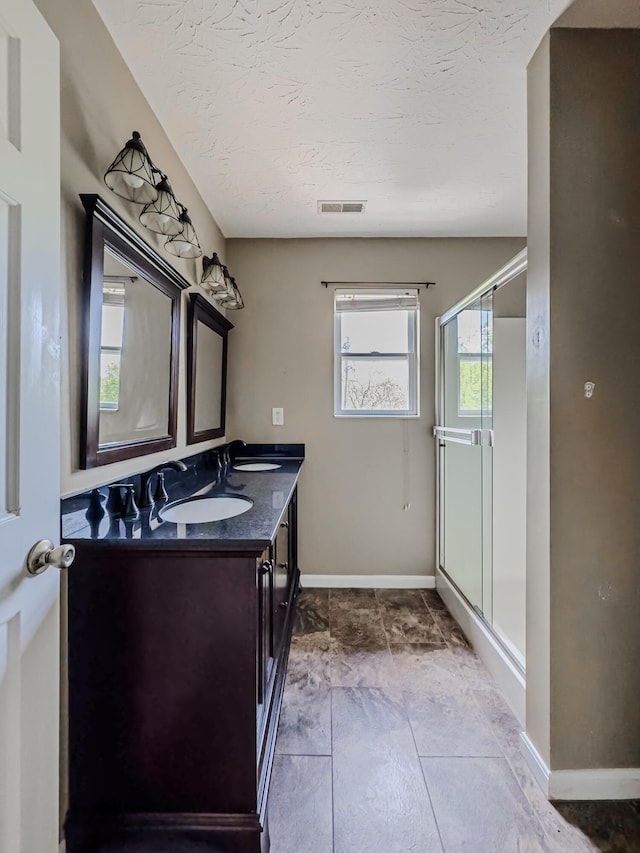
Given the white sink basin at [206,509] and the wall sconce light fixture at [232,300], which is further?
the wall sconce light fixture at [232,300]

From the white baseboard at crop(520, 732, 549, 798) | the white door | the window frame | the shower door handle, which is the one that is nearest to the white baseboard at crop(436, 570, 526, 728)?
the white baseboard at crop(520, 732, 549, 798)

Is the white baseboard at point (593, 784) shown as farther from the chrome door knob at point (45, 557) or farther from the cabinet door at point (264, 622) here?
the chrome door knob at point (45, 557)

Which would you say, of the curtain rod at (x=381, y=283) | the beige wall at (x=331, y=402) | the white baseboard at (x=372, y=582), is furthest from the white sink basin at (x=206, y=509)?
the curtain rod at (x=381, y=283)

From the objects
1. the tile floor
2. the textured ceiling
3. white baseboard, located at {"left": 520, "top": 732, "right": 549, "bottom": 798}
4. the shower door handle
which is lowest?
the tile floor

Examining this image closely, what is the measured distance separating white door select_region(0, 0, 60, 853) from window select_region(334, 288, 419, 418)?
6.61 ft

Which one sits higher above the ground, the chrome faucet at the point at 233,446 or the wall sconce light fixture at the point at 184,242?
the wall sconce light fixture at the point at 184,242

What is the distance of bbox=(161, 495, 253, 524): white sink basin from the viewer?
138cm

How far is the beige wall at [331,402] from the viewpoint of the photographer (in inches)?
105

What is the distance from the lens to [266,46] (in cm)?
128

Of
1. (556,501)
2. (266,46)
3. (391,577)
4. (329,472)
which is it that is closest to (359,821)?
(556,501)

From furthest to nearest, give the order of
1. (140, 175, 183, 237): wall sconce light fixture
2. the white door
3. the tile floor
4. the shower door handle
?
the shower door handle, (140, 175, 183, 237): wall sconce light fixture, the tile floor, the white door

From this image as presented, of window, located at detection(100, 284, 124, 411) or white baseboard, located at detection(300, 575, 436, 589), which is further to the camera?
white baseboard, located at detection(300, 575, 436, 589)

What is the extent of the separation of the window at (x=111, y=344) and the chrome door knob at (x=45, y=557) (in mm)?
555

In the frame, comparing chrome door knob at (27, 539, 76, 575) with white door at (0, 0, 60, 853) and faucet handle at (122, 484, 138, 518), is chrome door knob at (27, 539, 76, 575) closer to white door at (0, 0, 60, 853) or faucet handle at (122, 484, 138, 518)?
white door at (0, 0, 60, 853)
